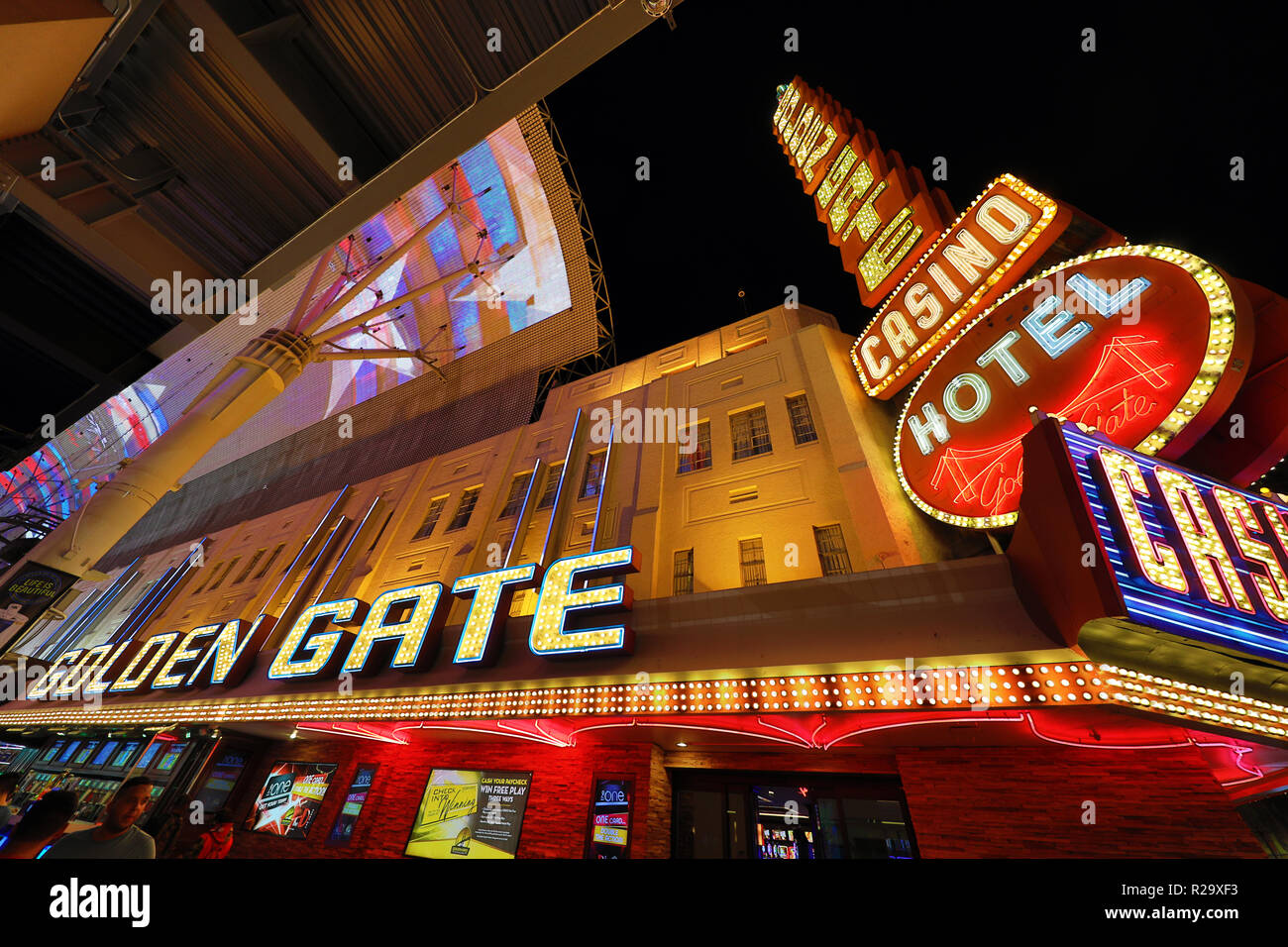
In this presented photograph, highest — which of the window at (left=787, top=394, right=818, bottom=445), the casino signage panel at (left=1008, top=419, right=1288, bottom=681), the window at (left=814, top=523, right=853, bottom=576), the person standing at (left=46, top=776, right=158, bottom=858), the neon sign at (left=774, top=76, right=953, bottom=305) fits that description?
the neon sign at (left=774, top=76, right=953, bottom=305)

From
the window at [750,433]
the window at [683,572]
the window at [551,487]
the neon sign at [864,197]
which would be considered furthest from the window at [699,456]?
the neon sign at [864,197]

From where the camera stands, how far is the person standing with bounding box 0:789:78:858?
11.5ft

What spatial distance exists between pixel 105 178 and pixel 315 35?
223cm

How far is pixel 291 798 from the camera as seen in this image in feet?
40.5

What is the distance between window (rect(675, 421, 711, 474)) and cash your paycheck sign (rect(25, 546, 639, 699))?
5.63 m

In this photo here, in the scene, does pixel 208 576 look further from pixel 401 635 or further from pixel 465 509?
pixel 401 635

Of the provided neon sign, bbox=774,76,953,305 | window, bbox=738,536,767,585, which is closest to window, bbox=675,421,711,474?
window, bbox=738,536,767,585

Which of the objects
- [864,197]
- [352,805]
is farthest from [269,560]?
[864,197]

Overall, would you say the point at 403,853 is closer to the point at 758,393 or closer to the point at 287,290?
the point at 758,393

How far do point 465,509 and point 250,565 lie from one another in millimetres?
10779

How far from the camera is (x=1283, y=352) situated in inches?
264

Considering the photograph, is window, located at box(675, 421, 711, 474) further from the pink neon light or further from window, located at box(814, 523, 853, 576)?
the pink neon light

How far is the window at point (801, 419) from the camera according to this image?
13555 mm
